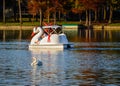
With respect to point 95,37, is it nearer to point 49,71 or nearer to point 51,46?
point 51,46

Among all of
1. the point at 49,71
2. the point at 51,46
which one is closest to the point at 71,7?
the point at 51,46

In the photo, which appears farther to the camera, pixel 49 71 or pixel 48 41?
pixel 48 41

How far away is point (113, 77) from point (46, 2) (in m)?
102

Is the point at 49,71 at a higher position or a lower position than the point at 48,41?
higher

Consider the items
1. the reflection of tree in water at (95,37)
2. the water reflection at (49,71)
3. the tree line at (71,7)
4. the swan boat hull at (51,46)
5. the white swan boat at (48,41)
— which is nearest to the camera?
the water reflection at (49,71)

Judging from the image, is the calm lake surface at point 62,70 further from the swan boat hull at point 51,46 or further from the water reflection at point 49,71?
the swan boat hull at point 51,46

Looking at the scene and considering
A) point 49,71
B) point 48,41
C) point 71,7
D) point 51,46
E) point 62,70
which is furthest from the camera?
point 71,7

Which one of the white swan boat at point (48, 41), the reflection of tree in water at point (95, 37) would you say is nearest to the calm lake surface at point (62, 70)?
the white swan boat at point (48, 41)

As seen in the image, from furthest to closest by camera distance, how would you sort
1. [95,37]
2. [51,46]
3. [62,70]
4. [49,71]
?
[95,37], [51,46], [62,70], [49,71]

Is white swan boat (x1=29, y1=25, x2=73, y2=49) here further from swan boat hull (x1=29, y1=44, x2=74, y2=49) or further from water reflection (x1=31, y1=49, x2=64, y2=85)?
water reflection (x1=31, y1=49, x2=64, y2=85)

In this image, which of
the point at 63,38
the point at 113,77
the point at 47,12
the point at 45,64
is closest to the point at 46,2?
the point at 47,12

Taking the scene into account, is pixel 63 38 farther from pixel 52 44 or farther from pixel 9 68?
pixel 9 68

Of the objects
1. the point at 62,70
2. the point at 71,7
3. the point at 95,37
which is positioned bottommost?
the point at 95,37

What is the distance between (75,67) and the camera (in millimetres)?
39531
